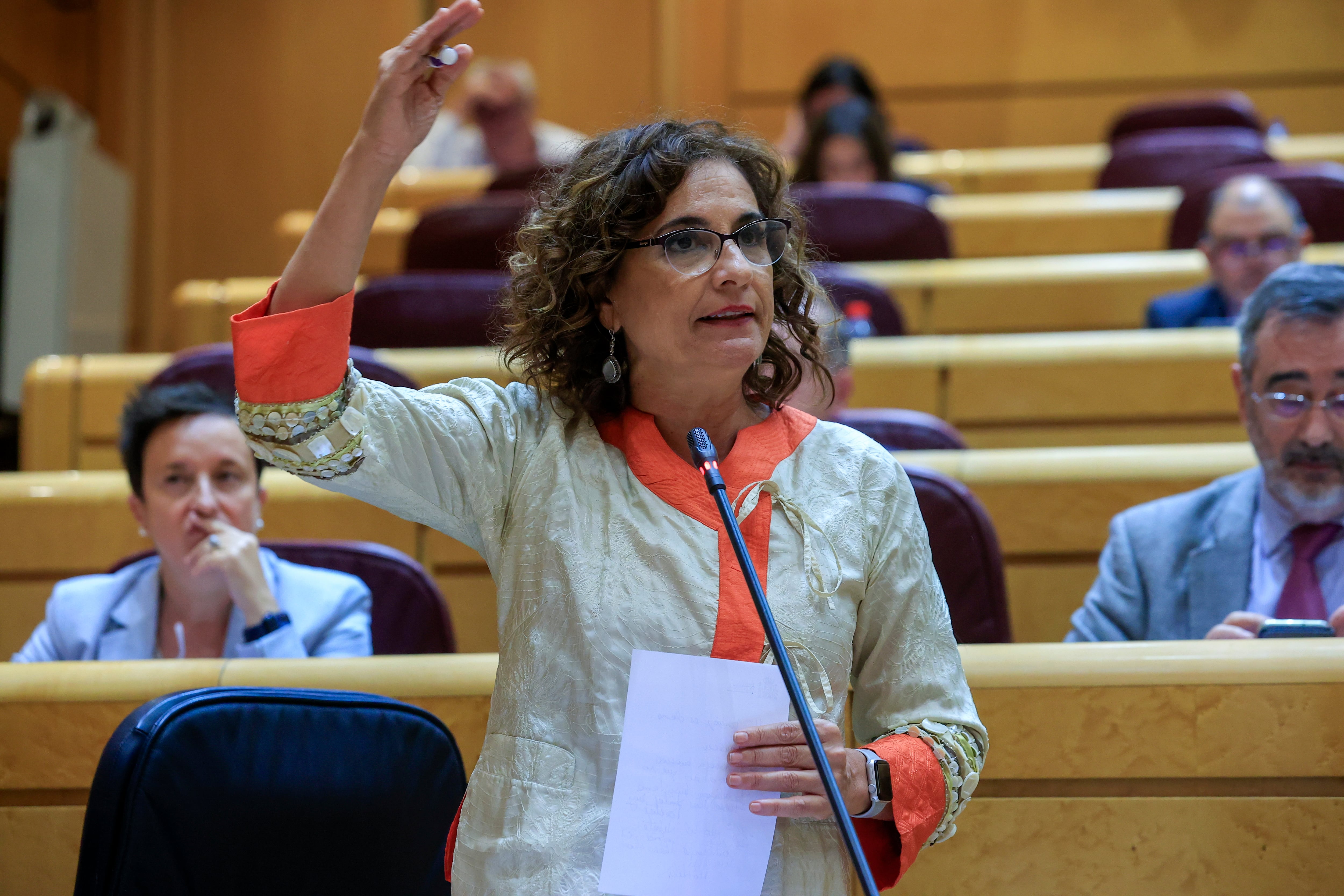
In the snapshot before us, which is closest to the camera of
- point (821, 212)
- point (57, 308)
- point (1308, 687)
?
point (1308, 687)

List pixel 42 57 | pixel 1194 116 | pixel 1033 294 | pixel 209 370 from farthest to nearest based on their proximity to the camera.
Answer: pixel 42 57, pixel 1194 116, pixel 1033 294, pixel 209 370

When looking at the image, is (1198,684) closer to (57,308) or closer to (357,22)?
(57,308)

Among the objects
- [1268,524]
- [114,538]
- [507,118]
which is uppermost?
[507,118]

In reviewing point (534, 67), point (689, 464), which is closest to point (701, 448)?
point (689, 464)

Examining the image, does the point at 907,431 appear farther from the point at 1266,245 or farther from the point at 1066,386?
the point at 1266,245

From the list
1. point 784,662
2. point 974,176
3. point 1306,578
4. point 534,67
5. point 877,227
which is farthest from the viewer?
point 534,67

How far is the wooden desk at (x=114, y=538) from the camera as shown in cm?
138

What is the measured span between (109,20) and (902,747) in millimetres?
3324

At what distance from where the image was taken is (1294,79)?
3242 mm

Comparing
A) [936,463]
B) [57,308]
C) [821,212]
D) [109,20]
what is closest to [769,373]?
[936,463]

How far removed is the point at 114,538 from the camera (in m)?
1.40

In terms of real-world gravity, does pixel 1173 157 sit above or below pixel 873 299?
above

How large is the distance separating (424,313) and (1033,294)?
0.89 meters

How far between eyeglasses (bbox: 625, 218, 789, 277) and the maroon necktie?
63cm
